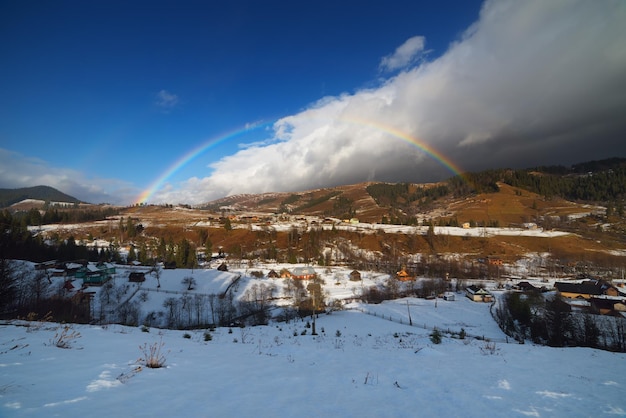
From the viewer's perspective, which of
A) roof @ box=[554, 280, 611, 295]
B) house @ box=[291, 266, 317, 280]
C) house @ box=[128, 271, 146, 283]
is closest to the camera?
house @ box=[128, 271, 146, 283]

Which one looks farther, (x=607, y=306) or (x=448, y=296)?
(x=448, y=296)

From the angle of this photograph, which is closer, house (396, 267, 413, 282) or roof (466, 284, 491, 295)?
roof (466, 284, 491, 295)

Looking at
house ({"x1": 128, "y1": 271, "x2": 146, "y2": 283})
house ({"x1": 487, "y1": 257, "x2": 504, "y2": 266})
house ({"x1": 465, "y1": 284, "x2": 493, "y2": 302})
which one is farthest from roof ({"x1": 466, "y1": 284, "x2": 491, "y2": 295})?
house ({"x1": 128, "y1": 271, "x2": 146, "y2": 283})

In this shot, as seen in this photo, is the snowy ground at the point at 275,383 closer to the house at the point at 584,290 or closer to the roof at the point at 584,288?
the house at the point at 584,290

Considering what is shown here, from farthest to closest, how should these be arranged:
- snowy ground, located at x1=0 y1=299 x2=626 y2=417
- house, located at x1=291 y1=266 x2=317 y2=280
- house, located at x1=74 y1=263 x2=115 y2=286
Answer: house, located at x1=291 y1=266 x2=317 y2=280 → house, located at x1=74 y1=263 x2=115 y2=286 → snowy ground, located at x1=0 y1=299 x2=626 y2=417

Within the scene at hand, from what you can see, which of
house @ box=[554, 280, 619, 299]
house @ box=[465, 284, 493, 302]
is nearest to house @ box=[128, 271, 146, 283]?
house @ box=[465, 284, 493, 302]

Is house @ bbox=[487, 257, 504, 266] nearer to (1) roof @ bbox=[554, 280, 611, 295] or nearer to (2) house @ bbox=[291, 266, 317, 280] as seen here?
(1) roof @ bbox=[554, 280, 611, 295]

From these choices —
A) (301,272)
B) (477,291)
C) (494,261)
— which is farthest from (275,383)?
(494,261)

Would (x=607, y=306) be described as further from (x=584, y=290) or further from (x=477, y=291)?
(x=477, y=291)

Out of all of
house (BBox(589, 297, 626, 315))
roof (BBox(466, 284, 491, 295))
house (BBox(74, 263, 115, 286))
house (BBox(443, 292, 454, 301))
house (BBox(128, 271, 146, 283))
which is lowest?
house (BBox(589, 297, 626, 315))

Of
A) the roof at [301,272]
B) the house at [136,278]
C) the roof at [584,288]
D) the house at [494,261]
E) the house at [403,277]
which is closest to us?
the house at [136,278]

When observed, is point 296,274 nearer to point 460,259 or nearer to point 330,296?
point 330,296

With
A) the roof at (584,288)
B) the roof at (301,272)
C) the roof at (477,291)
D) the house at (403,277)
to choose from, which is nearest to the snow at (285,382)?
the roof at (477,291)

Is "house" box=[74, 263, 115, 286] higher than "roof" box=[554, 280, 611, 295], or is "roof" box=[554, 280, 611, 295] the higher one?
"house" box=[74, 263, 115, 286]
